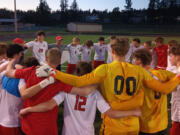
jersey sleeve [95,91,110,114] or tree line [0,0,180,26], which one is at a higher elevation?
tree line [0,0,180,26]

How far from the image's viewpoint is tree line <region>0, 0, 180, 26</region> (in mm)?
81312

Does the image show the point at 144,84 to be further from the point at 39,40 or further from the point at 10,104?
the point at 39,40

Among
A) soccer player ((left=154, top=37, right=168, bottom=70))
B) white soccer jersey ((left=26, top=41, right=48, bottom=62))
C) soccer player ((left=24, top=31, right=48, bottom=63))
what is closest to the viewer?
soccer player ((left=154, top=37, right=168, bottom=70))

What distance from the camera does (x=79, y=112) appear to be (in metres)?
2.54

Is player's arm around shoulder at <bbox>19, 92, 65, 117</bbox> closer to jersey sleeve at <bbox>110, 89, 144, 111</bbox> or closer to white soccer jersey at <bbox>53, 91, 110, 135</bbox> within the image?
white soccer jersey at <bbox>53, 91, 110, 135</bbox>

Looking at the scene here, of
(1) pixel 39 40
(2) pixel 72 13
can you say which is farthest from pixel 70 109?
(2) pixel 72 13

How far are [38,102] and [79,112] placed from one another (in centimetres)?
52

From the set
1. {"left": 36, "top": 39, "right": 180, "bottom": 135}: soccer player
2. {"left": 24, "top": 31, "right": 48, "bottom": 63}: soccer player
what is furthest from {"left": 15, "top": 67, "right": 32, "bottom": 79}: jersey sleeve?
{"left": 24, "top": 31, "right": 48, "bottom": 63}: soccer player

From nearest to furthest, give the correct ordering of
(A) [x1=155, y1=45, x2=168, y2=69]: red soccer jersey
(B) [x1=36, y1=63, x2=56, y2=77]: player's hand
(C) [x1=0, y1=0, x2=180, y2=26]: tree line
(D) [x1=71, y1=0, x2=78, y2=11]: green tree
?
(B) [x1=36, y1=63, x2=56, y2=77]: player's hand
(A) [x1=155, y1=45, x2=168, y2=69]: red soccer jersey
(C) [x1=0, y1=0, x2=180, y2=26]: tree line
(D) [x1=71, y1=0, x2=78, y2=11]: green tree

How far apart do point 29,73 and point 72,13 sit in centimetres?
11117

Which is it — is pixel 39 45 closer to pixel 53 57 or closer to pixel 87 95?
pixel 53 57

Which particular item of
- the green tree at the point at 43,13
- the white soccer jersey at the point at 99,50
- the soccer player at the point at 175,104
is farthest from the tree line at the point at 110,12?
the soccer player at the point at 175,104

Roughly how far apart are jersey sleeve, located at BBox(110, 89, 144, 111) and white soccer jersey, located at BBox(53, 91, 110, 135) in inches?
8.2

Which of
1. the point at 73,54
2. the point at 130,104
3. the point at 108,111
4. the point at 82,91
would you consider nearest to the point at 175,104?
the point at 130,104
